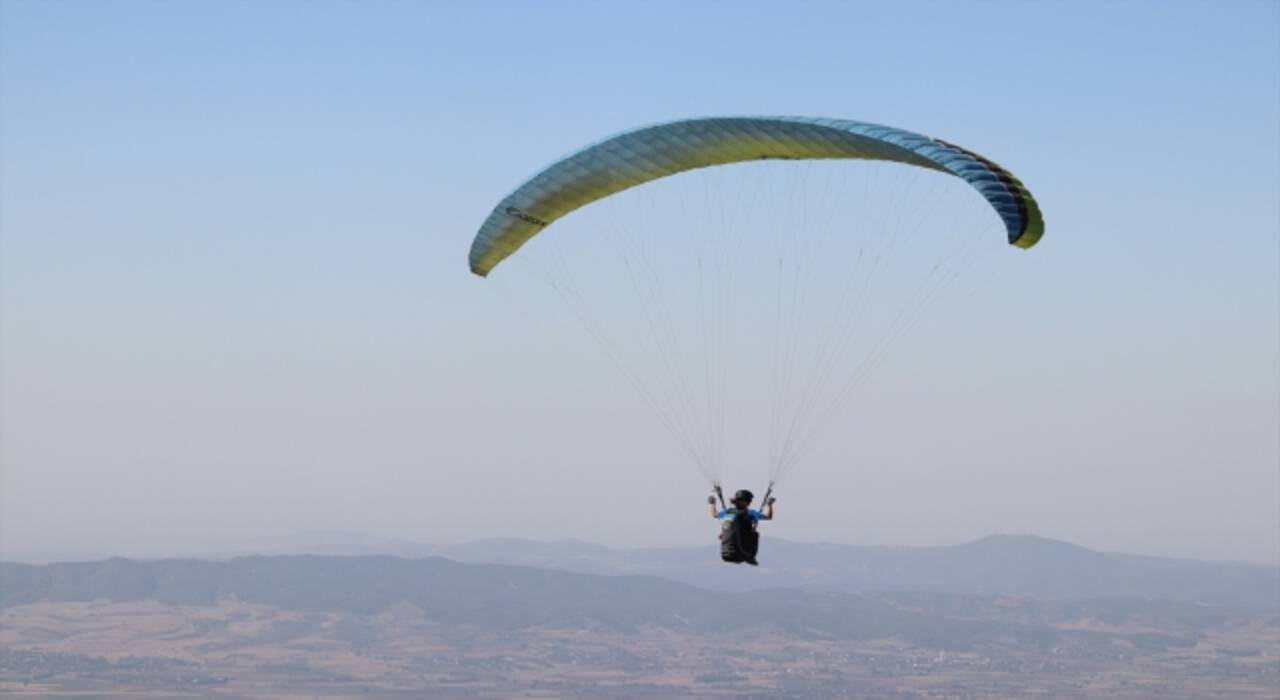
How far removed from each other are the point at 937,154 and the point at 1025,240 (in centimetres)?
357

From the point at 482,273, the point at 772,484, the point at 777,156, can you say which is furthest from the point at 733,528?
the point at 482,273

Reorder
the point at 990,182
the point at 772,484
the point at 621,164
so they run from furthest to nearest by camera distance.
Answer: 1. the point at 621,164
2. the point at 772,484
3. the point at 990,182

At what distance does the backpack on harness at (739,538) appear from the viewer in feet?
141

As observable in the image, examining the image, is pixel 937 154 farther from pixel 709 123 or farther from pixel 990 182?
pixel 709 123

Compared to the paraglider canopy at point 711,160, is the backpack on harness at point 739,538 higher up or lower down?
lower down

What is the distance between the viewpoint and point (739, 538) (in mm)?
43219

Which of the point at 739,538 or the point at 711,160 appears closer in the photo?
the point at 739,538

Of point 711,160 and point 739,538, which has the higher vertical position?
point 711,160

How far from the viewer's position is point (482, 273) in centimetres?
5297

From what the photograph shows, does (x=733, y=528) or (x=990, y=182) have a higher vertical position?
(x=990, y=182)

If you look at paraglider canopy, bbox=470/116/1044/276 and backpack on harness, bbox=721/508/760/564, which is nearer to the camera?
paraglider canopy, bbox=470/116/1044/276

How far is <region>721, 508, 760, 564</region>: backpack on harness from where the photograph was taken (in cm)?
4307

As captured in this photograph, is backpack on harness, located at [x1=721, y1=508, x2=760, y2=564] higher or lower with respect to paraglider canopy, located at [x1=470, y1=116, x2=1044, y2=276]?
lower

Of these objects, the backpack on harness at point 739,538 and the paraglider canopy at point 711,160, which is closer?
the paraglider canopy at point 711,160
